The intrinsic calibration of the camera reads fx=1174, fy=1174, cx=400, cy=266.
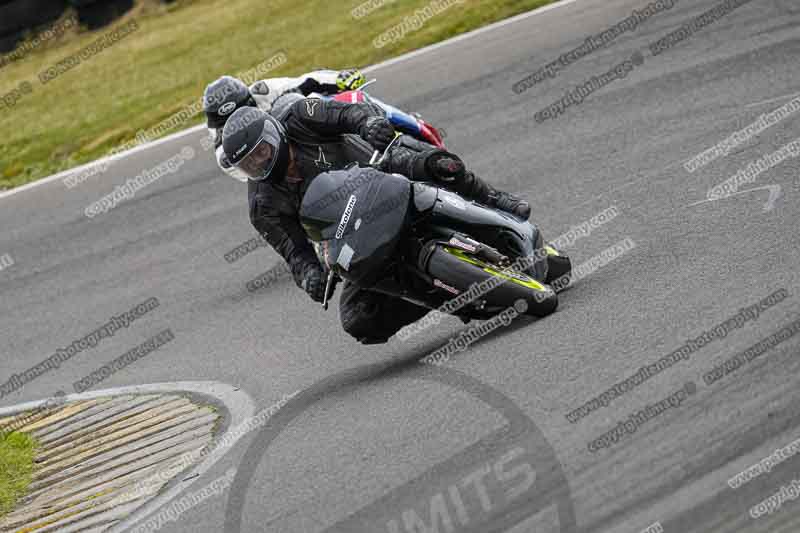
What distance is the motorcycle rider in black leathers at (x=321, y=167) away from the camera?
23.2 ft

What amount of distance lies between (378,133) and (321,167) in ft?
2.11

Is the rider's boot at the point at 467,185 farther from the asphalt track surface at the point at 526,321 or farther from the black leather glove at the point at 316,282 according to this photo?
the black leather glove at the point at 316,282

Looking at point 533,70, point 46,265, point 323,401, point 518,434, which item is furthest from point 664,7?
point 518,434

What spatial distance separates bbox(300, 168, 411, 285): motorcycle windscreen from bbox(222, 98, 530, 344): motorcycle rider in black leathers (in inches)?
14.1

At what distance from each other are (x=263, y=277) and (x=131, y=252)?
246 cm

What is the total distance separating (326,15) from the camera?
21.8 m

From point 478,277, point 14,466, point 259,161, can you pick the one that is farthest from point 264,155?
point 14,466

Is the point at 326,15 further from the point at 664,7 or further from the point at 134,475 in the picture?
the point at 134,475

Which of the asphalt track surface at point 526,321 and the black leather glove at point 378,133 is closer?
the asphalt track surface at point 526,321

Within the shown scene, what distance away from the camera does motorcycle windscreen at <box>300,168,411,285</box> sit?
6.63 meters

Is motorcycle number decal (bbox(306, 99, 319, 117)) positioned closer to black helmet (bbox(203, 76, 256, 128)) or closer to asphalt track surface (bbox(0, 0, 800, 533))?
black helmet (bbox(203, 76, 256, 128))

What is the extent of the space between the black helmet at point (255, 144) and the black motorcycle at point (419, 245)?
18.1 inches

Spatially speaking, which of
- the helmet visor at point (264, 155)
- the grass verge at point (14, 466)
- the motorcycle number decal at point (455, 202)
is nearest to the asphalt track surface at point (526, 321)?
the motorcycle number decal at point (455, 202)

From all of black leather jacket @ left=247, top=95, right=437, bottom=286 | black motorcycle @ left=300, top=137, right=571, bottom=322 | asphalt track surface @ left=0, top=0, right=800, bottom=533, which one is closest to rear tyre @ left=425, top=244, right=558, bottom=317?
black motorcycle @ left=300, top=137, right=571, bottom=322
